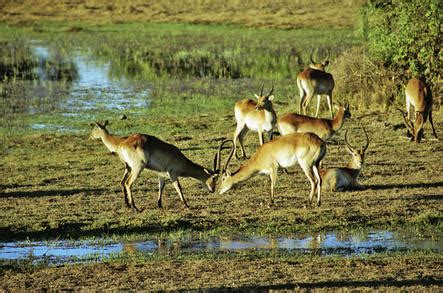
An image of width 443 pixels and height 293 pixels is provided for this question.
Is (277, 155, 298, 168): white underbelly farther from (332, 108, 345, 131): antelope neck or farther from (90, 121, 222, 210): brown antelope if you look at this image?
(332, 108, 345, 131): antelope neck

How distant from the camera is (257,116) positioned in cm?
1517

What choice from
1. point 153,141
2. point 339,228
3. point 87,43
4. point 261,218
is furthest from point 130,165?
point 87,43

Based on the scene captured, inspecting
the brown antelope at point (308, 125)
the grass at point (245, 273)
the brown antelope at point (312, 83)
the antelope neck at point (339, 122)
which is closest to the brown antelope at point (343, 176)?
the brown antelope at point (308, 125)

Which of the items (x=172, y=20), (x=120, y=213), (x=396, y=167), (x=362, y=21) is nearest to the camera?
(x=120, y=213)

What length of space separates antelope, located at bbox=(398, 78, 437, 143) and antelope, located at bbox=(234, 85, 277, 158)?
280cm

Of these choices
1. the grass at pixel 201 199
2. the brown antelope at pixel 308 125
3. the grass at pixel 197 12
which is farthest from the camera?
the grass at pixel 197 12

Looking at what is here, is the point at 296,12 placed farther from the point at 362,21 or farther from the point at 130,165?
the point at 130,165

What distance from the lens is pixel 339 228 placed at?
10.5 m

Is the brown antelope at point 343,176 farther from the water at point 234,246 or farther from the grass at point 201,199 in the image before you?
the water at point 234,246

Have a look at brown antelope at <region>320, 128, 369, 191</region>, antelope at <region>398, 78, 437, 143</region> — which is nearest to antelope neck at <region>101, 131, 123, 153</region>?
brown antelope at <region>320, 128, 369, 191</region>

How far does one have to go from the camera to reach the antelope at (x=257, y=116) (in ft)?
48.7

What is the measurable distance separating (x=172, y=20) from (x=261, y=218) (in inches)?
1186

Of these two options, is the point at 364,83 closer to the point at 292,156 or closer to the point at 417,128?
the point at 417,128

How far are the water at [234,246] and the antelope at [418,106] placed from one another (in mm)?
6241
